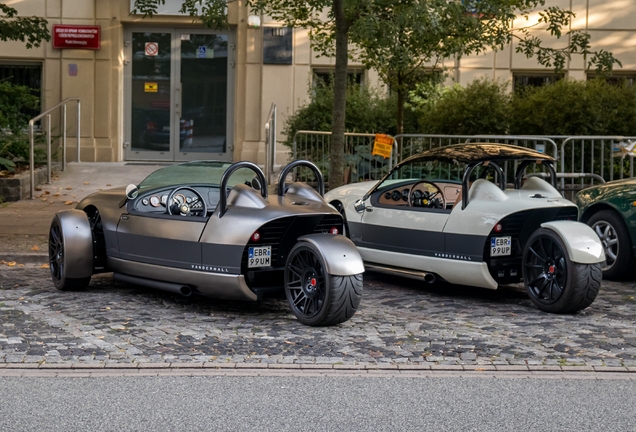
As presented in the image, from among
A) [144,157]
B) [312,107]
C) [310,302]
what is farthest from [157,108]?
[310,302]

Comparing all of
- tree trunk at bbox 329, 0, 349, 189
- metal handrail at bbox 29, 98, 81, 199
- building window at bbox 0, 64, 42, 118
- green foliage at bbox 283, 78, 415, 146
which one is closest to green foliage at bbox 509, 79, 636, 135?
green foliage at bbox 283, 78, 415, 146

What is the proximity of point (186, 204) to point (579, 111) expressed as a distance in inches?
370

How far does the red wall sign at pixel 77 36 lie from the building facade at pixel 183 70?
2 centimetres

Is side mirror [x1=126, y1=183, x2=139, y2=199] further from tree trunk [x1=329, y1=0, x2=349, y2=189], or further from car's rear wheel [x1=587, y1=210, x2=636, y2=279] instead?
car's rear wheel [x1=587, y1=210, x2=636, y2=279]

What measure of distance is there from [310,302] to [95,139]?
14.5m

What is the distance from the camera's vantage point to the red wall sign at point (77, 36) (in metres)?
20.4

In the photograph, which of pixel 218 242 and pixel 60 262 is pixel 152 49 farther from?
pixel 218 242

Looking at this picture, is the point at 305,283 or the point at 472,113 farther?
the point at 472,113

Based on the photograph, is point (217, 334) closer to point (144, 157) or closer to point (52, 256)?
point (52, 256)

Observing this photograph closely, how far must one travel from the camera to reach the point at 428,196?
961cm

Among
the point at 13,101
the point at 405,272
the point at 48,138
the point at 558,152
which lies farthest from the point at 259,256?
the point at 13,101

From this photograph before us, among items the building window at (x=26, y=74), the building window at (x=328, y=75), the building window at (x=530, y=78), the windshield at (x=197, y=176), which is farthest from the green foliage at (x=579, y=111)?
the building window at (x=26, y=74)

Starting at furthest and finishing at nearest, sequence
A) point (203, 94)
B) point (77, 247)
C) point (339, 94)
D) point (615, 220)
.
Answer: point (203, 94)
point (339, 94)
point (615, 220)
point (77, 247)

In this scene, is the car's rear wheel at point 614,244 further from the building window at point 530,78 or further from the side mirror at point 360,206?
the building window at point 530,78
